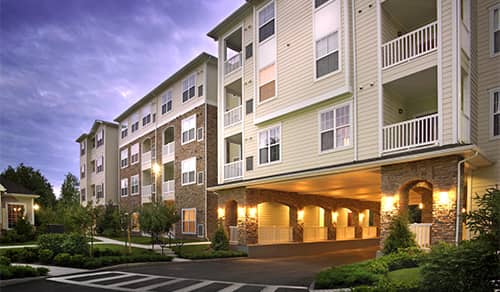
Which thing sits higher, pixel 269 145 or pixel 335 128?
pixel 335 128

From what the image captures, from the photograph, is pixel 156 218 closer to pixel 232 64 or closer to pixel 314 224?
pixel 232 64

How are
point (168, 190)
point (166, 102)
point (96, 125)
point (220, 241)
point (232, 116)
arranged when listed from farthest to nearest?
point (96, 125) → point (166, 102) → point (168, 190) → point (232, 116) → point (220, 241)

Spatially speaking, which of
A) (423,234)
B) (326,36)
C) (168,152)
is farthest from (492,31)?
(168,152)

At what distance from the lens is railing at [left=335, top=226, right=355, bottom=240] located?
24294 millimetres

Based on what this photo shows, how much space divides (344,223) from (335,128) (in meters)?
12.7

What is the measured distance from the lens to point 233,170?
21.2m

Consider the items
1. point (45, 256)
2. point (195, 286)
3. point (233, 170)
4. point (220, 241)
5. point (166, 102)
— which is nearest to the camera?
point (195, 286)

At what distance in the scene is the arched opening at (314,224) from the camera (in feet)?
72.9

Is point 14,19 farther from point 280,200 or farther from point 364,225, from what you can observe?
point 364,225

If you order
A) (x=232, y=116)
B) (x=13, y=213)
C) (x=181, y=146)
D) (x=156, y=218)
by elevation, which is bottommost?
(x=13, y=213)

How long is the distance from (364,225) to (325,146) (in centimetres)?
1395

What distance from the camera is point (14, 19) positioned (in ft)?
34.0

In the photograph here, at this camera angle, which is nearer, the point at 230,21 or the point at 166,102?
the point at 230,21

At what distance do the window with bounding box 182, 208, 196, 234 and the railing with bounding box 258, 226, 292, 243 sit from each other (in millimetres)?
7868
